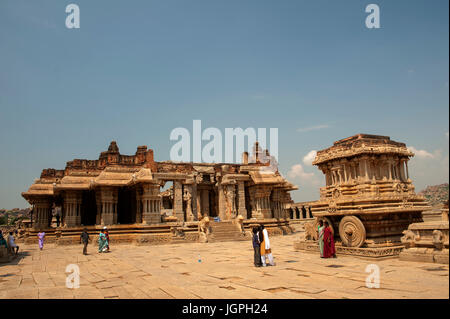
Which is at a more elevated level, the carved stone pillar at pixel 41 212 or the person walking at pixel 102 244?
the carved stone pillar at pixel 41 212

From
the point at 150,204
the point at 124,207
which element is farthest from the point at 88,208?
the point at 150,204

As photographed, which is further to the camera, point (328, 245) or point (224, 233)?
point (224, 233)

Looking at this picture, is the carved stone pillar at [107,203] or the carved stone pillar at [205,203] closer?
the carved stone pillar at [107,203]

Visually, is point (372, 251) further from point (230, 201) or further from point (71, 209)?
point (71, 209)

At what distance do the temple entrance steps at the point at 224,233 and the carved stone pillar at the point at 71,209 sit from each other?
31.1 feet

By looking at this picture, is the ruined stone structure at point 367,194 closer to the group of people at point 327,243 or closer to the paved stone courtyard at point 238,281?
the group of people at point 327,243

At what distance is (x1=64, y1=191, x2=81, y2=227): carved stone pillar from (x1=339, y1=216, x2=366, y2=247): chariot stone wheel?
60.4ft

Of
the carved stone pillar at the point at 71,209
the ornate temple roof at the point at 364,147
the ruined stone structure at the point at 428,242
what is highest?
the ornate temple roof at the point at 364,147

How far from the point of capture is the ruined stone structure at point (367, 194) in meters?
11.2

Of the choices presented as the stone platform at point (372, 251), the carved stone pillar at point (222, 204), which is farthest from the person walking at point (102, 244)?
the carved stone pillar at point (222, 204)

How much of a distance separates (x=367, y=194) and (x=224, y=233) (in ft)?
39.7

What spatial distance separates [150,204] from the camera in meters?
21.5

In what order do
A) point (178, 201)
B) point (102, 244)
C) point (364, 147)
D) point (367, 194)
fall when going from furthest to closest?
point (178, 201), point (102, 244), point (364, 147), point (367, 194)
